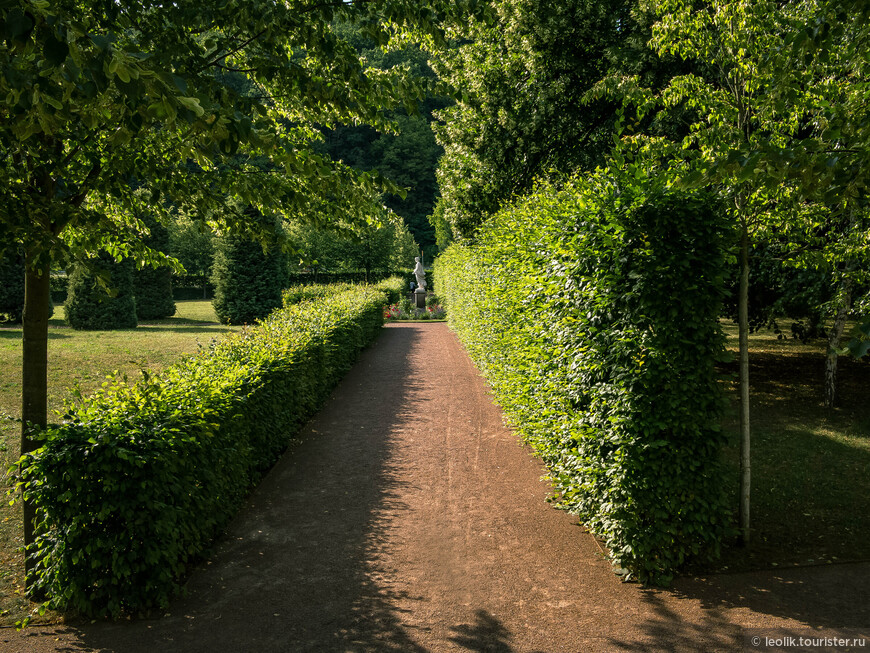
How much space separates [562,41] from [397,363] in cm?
870

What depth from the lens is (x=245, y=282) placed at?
2417 centimetres

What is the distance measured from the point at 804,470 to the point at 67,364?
558 inches

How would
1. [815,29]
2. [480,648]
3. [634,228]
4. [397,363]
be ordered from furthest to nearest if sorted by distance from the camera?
[397,363], [634,228], [480,648], [815,29]

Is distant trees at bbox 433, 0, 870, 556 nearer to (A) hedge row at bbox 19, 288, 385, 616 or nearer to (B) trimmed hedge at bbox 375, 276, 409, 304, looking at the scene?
(A) hedge row at bbox 19, 288, 385, 616

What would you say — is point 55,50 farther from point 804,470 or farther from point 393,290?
point 393,290

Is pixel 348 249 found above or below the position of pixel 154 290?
above

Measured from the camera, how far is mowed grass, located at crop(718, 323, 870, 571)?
4.94 m

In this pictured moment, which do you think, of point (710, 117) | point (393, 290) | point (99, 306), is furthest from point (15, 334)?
point (710, 117)

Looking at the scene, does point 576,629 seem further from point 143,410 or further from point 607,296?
point 143,410

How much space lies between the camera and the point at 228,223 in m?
5.29

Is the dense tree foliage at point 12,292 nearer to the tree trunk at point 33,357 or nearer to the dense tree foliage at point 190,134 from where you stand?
the dense tree foliage at point 190,134

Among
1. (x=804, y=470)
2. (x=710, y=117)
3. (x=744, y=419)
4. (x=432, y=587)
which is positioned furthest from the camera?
(x=804, y=470)

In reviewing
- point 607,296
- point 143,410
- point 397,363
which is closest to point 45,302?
point 143,410

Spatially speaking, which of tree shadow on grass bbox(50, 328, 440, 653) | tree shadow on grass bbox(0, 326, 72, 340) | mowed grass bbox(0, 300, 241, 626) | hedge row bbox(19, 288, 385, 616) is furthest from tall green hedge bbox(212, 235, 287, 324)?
hedge row bbox(19, 288, 385, 616)
